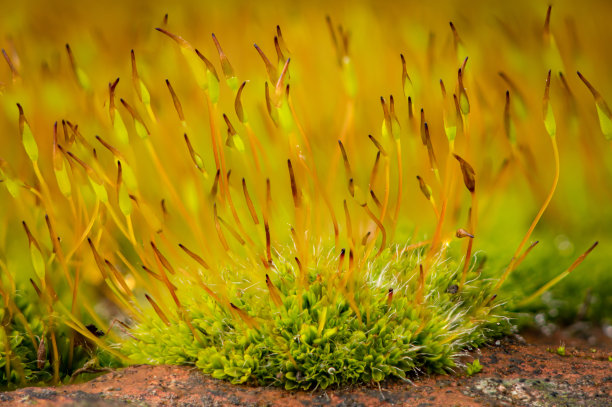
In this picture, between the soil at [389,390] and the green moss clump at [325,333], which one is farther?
the green moss clump at [325,333]

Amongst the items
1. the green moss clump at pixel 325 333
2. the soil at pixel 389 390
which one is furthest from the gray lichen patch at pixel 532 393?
the green moss clump at pixel 325 333

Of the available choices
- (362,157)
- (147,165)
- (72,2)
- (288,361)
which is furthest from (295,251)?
(72,2)

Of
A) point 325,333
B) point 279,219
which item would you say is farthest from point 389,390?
point 279,219

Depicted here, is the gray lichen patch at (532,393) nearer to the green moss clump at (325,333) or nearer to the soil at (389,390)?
the soil at (389,390)

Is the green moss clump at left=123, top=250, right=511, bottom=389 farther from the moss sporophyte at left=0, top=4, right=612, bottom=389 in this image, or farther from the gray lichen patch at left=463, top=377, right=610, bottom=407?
the gray lichen patch at left=463, top=377, right=610, bottom=407

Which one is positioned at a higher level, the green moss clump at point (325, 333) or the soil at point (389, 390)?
the green moss clump at point (325, 333)
